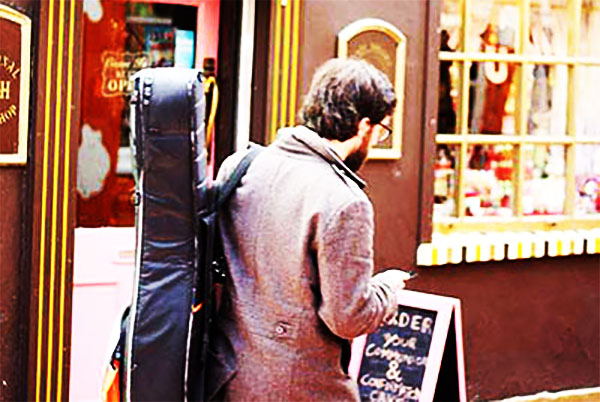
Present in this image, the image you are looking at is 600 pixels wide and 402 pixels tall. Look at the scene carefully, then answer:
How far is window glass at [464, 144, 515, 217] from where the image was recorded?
711 cm

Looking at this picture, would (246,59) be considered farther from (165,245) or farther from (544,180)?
(165,245)

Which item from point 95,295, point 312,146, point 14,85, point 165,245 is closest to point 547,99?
point 95,295

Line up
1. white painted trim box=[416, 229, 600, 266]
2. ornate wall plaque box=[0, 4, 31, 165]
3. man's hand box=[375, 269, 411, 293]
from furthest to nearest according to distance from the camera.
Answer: white painted trim box=[416, 229, 600, 266] < ornate wall plaque box=[0, 4, 31, 165] < man's hand box=[375, 269, 411, 293]

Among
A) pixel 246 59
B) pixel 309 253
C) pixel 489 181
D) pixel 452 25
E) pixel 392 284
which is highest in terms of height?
pixel 452 25

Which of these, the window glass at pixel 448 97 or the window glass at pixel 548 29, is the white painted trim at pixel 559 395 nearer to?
the window glass at pixel 448 97

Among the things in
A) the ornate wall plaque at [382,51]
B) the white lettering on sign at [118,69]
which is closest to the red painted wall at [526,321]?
the ornate wall plaque at [382,51]

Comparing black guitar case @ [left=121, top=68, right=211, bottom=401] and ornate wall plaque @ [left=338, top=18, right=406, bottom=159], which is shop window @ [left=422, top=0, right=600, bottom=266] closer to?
ornate wall plaque @ [left=338, top=18, right=406, bottom=159]

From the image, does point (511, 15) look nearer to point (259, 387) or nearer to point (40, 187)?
point (40, 187)

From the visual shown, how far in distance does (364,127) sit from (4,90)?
216cm

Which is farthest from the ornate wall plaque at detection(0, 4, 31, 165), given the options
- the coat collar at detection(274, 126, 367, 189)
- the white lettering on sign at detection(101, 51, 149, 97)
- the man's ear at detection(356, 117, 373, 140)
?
the man's ear at detection(356, 117, 373, 140)

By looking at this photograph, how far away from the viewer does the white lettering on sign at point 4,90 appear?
548cm

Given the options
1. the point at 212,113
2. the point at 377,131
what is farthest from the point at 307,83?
the point at 377,131

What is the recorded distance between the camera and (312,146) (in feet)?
12.4

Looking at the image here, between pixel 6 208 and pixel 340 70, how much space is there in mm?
2201
